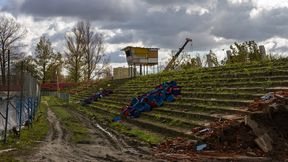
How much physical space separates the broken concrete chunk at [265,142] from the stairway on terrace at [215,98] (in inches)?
78.3

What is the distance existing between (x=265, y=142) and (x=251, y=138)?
0.49 m

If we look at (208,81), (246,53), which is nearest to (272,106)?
(208,81)

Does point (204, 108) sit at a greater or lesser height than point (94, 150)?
greater

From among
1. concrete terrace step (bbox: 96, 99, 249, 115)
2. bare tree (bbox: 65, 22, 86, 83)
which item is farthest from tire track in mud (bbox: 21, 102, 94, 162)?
bare tree (bbox: 65, 22, 86, 83)

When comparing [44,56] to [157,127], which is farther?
[44,56]

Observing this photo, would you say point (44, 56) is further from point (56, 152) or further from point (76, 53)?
point (56, 152)

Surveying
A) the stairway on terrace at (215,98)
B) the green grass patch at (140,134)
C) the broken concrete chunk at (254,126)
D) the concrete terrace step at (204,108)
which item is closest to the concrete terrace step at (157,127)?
the stairway on terrace at (215,98)

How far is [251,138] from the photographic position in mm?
11414

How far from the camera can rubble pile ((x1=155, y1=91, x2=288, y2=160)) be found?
1090cm

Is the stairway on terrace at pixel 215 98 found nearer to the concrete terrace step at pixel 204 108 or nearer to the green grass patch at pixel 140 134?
the concrete terrace step at pixel 204 108

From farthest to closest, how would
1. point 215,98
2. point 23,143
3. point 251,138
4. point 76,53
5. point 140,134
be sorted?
point 76,53 < point 215,98 < point 140,134 < point 23,143 < point 251,138

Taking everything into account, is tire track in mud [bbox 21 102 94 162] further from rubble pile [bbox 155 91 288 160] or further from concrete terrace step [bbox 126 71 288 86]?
concrete terrace step [bbox 126 71 288 86]

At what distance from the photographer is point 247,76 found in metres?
19.9

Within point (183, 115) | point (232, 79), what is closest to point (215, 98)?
point (183, 115)
